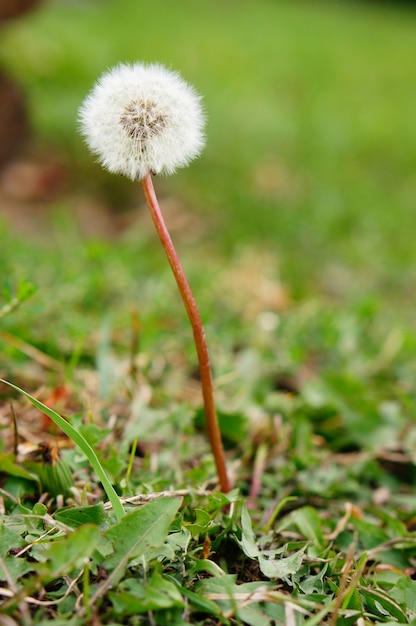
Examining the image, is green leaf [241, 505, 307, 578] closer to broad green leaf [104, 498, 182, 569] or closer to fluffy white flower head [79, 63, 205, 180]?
broad green leaf [104, 498, 182, 569]

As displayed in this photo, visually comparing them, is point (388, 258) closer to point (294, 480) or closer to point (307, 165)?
point (307, 165)

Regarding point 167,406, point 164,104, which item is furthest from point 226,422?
point 164,104

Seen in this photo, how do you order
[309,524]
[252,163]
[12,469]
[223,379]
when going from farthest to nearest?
[252,163], [223,379], [309,524], [12,469]

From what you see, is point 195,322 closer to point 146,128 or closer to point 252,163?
point 146,128

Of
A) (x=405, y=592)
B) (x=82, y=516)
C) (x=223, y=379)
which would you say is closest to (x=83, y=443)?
(x=82, y=516)

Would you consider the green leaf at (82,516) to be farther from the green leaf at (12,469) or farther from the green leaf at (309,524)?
the green leaf at (309,524)

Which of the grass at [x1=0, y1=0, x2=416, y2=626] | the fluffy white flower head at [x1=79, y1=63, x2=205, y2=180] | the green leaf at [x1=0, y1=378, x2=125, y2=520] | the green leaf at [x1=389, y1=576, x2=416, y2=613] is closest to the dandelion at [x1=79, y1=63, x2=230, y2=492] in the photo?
the fluffy white flower head at [x1=79, y1=63, x2=205, y2=180]
